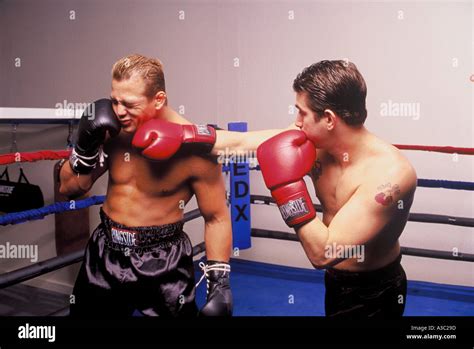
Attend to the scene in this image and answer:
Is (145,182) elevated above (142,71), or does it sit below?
below

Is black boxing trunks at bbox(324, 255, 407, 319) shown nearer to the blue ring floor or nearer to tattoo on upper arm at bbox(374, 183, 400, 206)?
tattoo on upper arm at bbox(374, 183, 400, 206)

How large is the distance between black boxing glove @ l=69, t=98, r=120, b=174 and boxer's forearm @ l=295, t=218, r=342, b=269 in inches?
23.0

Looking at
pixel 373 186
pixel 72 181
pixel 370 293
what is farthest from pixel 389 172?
pixel 72 181

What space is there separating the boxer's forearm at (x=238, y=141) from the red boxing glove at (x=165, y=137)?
0.05m

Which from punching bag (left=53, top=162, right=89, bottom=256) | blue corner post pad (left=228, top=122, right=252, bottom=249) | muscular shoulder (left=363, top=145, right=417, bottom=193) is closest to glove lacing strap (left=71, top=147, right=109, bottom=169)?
muscular shoulder (left=363, top=145, right=417, bottom=193)

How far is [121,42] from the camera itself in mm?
3059

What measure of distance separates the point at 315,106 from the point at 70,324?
98 cm

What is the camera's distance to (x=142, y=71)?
1.19m

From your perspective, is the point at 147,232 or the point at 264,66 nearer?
the point at 147,232

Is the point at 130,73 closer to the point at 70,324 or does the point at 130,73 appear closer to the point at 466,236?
the point at 70,324

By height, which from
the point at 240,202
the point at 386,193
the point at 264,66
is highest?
the point at 264,66

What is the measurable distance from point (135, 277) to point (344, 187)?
66 cm

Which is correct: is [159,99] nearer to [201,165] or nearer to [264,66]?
[201,165]

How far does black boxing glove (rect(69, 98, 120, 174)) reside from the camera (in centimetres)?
119
